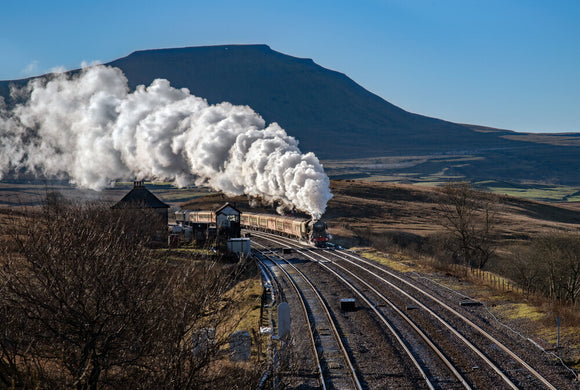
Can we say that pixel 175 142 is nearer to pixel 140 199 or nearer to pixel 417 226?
pixel 140 199

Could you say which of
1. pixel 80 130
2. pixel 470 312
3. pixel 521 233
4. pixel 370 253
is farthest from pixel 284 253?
pixel 80 130

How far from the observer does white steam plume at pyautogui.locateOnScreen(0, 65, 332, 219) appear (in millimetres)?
54094

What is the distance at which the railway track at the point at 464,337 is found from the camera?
17.5 m

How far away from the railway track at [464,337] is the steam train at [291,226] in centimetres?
1420

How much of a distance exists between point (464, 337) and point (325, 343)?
5776 millimetres

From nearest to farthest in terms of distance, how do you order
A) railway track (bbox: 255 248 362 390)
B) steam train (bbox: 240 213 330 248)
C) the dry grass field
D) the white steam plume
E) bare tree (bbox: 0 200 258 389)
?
bare tree (bbox: 0 200 258 389) → railway track (bbox: 255 248 362 390) → the dry grass field → the white steam plume → steam train (bbox: 240 213 330 248)

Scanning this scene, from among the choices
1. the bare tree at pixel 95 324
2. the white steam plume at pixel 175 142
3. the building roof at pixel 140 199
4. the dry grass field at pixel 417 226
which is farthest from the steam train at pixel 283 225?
the bare tree at pixel 95 324

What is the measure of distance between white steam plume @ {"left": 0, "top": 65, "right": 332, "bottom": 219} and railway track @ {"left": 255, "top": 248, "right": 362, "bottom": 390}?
18.0 metres

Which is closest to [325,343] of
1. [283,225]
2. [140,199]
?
[140,199]

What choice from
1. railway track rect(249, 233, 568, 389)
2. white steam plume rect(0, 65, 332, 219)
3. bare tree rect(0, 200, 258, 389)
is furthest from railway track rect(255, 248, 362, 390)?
white steam plume rect(0, 65, 332, 219)

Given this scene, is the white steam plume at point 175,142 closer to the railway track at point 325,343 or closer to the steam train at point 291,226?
the steam train at point 291,226

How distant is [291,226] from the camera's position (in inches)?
2566

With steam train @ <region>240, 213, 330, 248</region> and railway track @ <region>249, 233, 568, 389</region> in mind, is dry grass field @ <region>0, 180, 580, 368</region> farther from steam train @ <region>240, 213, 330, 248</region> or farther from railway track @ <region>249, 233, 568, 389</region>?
steam train @ <region>240, 213, 330, 248</region>

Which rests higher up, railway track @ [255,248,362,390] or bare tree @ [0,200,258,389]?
bare tree @ [0,200,258,389]
